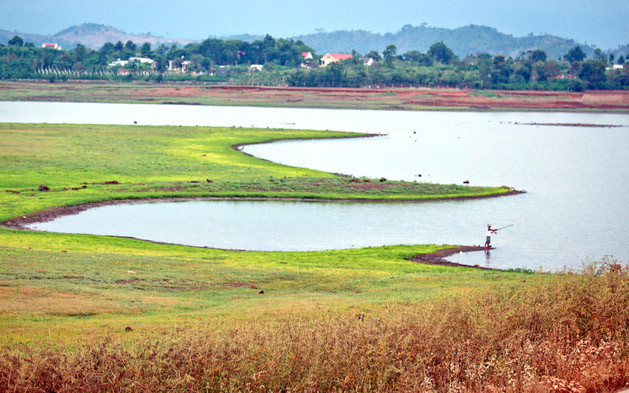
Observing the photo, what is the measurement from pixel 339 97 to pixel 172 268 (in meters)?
162

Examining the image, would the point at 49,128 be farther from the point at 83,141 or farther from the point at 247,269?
the point at 247,269

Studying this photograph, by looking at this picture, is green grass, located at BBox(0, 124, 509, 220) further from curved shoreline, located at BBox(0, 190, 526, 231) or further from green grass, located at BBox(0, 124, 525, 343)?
curved shoreline, located at BBox(0, 190, 526, 231)

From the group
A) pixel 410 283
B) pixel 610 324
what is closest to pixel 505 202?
pixel 410 283

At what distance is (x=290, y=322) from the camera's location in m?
14.6

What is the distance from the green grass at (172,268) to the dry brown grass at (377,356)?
217 centimetres

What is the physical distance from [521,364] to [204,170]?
48.8m

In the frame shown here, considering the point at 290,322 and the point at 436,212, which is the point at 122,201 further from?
the point at 290,322

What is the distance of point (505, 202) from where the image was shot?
51219 millimetres

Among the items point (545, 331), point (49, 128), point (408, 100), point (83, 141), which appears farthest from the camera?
point (408, 100)

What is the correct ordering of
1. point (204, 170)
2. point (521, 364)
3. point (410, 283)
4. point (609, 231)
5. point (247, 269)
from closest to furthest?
point (521, 364), point (410, 283), point (247, 269), point (609, 231), point (204, 170)

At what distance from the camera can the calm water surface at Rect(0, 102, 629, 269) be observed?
118ft

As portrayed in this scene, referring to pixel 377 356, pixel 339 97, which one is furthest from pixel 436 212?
pixel 339 97

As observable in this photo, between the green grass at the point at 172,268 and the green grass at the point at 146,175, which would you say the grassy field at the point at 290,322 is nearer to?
the green grass at the point at 172,268

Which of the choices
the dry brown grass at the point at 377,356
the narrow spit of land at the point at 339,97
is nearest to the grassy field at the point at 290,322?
the dry brown grass at the point at 377,356
